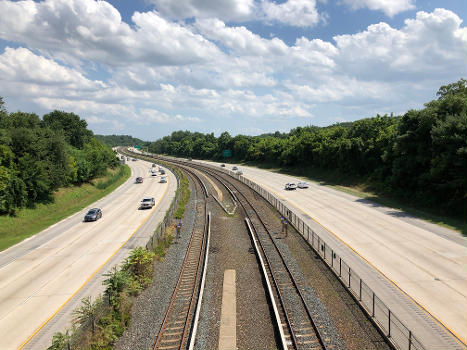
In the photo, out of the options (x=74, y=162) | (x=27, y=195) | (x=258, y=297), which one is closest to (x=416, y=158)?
(x=258, y=297)

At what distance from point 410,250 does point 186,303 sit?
1789cm

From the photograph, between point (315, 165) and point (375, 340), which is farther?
point (315, 165)

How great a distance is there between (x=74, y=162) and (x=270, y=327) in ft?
175

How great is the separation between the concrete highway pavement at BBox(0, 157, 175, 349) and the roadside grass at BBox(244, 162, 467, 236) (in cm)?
3218

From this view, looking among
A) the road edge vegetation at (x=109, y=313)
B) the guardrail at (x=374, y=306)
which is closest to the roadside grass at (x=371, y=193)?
the guardrail at (x=374, y=306)

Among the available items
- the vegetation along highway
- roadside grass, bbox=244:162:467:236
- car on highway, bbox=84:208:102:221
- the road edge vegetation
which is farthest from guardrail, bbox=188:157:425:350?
car on highway, bbox=84:208:102:221

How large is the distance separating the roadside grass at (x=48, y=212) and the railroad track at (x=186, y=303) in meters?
18.5

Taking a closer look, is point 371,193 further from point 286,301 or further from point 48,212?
point 48,212

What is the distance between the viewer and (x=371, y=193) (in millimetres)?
49312

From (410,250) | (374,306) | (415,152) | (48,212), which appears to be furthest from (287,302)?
(48,212)

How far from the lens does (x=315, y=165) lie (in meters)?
78.8

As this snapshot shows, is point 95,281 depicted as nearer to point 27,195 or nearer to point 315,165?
point 27,195

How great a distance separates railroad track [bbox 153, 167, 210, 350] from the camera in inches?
492

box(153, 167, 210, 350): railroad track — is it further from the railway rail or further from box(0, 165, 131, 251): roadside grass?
box(0, 165, 131, 251): roadside grass
